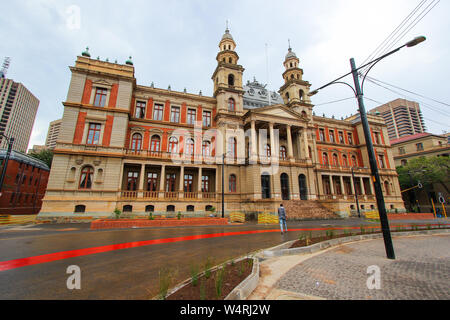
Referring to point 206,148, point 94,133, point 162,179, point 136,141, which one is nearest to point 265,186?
point 206,148

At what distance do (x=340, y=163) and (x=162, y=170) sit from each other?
33733mm

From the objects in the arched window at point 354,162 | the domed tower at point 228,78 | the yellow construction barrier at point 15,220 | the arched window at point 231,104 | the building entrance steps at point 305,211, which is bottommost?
the yellow construction barrier at point 15,220

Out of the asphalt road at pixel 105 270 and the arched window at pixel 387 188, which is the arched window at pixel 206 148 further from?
the arched window at pixel 387 188

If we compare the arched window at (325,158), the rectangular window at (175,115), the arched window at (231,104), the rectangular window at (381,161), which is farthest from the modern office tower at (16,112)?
the rectangular window at (381,161)

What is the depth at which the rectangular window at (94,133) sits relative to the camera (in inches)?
885

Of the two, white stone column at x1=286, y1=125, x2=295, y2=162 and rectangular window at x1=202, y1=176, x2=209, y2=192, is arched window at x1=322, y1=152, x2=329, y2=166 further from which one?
rectangular window at x1=202, y1=176, x2=209, y2=192

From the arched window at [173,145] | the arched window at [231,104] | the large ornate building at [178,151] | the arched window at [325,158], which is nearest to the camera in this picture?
the large ornate building at [178,151]

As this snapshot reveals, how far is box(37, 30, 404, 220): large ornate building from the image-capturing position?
2122 cm

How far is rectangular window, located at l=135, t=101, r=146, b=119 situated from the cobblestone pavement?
26.8 m

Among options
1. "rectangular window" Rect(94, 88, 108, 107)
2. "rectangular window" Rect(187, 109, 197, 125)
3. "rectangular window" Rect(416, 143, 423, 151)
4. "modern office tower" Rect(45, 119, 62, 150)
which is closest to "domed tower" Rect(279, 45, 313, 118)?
"rectangular window" Rect(187, 109, 197, 125)

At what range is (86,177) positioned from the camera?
21188 mm

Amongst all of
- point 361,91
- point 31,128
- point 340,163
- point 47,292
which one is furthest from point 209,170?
point 31,128

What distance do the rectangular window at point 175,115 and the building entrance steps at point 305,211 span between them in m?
19.2

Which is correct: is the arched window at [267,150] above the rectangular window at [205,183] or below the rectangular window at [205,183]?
above
